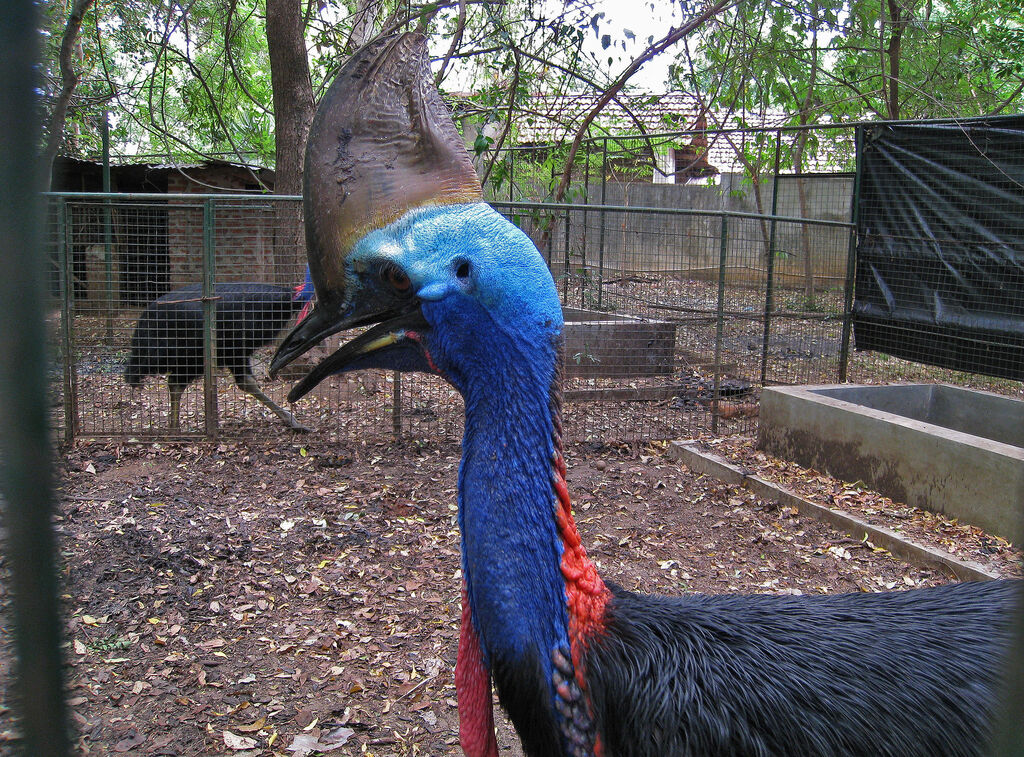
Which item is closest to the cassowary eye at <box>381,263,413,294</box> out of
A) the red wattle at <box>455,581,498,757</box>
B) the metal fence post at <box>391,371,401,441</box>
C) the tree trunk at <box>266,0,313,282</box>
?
the red wattle at <box>455,581,498,757</box>

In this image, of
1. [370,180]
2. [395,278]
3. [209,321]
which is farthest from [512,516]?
[209,321]

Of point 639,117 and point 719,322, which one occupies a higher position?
point 639,117

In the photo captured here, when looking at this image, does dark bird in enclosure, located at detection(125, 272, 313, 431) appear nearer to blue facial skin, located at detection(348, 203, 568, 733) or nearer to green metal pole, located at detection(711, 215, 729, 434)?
green metal pole, located at detection(711, 215, 729, 434)

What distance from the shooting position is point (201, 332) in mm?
5844

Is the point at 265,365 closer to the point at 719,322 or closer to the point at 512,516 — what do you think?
the point at 719,322

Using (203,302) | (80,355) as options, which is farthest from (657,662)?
(80,355)

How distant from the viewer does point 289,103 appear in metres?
6.86

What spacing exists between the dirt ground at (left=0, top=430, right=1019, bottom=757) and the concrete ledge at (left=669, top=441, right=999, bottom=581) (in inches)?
2.4

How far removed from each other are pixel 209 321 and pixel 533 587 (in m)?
4.88

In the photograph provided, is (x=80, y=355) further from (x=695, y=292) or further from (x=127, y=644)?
(x=695, y=292)

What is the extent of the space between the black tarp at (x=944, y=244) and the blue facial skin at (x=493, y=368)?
19.5ft

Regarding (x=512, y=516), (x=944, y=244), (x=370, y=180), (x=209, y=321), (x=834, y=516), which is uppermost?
(x=944, y=244)

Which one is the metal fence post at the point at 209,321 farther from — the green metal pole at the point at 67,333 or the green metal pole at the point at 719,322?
the green metal pole at the point at 719,322

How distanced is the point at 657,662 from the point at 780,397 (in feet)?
13.1
